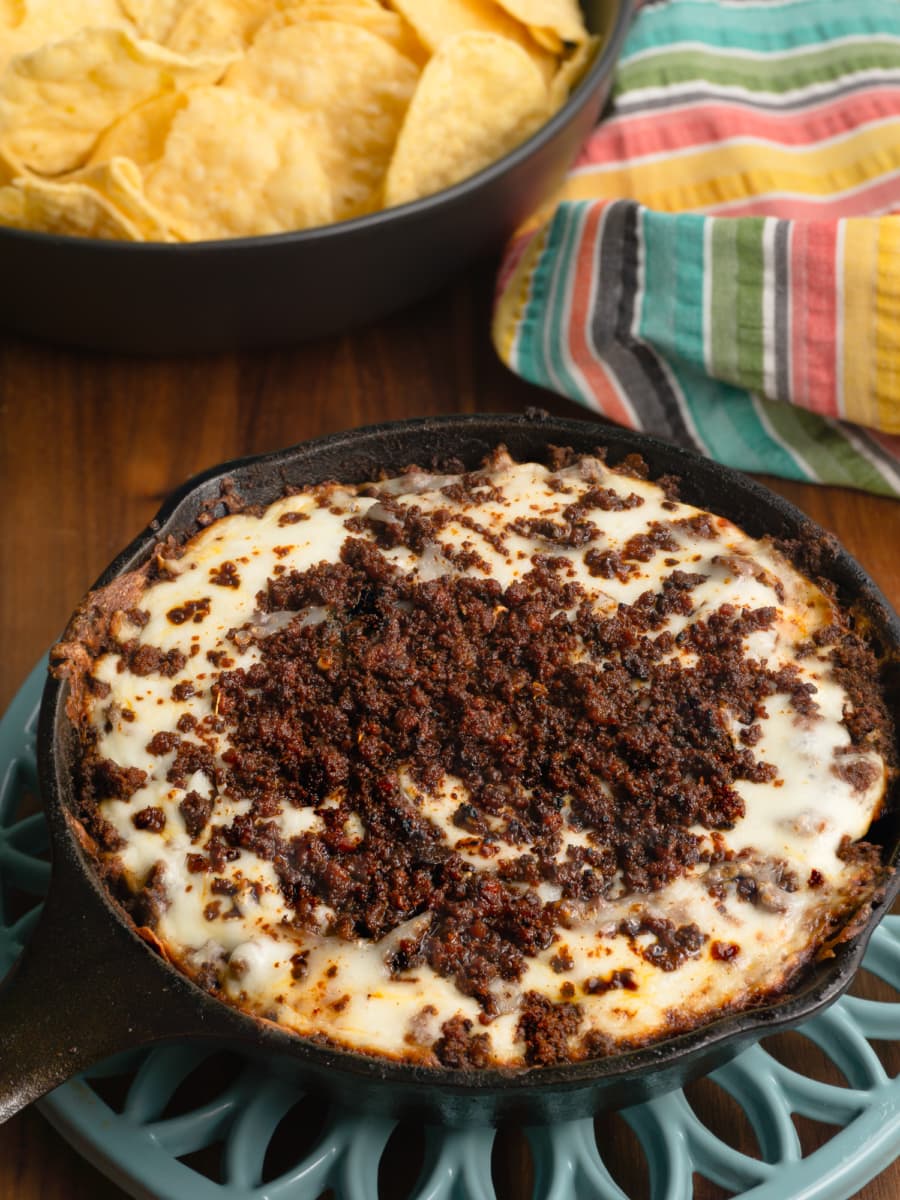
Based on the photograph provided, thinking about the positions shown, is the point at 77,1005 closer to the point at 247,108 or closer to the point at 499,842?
the point at 499,842

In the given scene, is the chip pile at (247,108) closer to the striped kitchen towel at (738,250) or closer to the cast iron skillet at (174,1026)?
the striped kitchen towel at (738,250)

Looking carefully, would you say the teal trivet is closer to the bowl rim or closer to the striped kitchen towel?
the striped kitchen towel

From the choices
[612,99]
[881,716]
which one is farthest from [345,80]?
[881,716]

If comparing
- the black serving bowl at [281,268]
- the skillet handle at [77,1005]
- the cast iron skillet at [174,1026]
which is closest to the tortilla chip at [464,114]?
the black serving bowl at [281,268]

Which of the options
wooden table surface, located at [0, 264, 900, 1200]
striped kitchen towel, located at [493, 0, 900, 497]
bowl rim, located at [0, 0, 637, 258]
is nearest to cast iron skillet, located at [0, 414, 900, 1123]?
wooden table surface, located at [0, 264, 900, 1200]

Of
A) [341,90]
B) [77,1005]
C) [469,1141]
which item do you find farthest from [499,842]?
[341,90]
